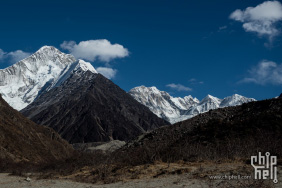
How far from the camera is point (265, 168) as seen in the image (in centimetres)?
1460

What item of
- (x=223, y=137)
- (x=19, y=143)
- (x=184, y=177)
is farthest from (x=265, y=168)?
(x=19, y=143)

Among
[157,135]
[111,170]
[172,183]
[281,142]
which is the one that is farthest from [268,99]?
[172,183]

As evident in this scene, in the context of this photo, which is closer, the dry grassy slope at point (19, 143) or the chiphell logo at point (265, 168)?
the chiphell logo at point (265, 168)

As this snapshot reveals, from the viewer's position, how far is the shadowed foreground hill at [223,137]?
20.3 meters


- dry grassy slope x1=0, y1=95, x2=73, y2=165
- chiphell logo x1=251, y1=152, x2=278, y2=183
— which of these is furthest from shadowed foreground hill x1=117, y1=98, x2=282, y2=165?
dry grassy slope x1=0, y1=95, x2=73, y2=165

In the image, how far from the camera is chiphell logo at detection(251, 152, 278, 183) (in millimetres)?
13603

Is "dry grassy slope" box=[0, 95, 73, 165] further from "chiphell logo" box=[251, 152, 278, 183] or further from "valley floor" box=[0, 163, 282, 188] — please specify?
"chiphell logo" box=[251, 152, 278, 183]

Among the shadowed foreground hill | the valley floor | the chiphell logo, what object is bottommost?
the valley floor

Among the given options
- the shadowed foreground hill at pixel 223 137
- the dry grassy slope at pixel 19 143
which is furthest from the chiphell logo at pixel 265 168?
the dry grassy slope at pixel 19 143

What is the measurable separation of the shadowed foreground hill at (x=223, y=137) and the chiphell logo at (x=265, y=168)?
1.00 m

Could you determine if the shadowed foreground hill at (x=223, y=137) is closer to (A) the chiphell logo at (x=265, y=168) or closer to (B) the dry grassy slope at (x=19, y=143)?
(A) the chiphell logo at (x=265, y=168)

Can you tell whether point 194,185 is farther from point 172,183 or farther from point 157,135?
point 157,135

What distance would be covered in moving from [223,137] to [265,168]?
15.1 meters

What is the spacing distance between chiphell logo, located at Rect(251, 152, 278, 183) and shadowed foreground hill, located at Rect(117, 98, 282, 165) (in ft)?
3.29
